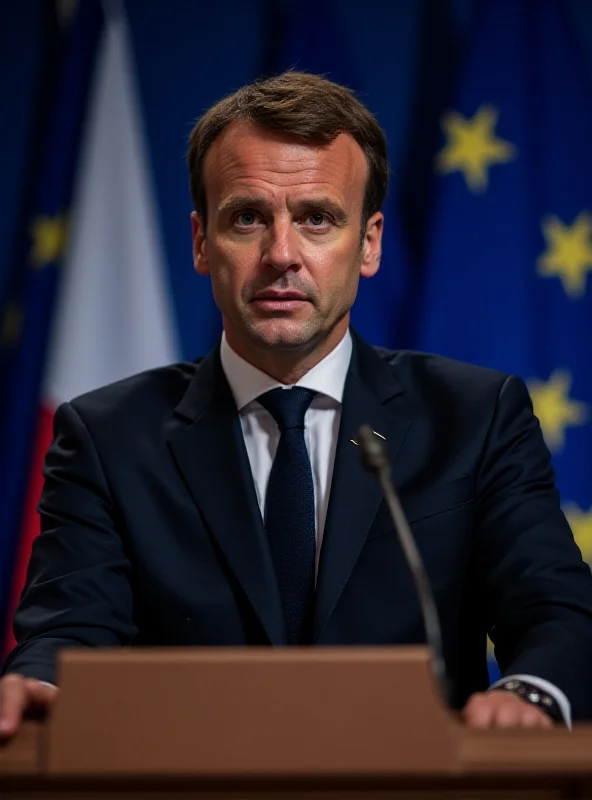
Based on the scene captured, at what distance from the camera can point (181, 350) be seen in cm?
337

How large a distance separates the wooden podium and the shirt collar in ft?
3.43

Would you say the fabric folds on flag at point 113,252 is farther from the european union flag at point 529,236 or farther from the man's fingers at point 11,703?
the man's fingers at point 11,703

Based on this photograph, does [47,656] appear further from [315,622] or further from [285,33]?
[285,33]

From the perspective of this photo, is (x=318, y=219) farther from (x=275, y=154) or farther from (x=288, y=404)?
(x=288, y=404)

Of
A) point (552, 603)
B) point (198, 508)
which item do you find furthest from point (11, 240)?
point (552, 603)

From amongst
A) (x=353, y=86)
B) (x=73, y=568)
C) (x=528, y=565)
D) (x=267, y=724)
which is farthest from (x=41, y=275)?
(x=267, y=724)

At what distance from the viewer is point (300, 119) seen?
6.61 ft

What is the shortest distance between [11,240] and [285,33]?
104cm

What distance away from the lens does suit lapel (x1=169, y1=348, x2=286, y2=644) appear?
1.85 meters

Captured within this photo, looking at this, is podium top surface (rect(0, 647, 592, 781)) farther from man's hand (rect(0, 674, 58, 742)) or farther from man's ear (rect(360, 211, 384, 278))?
man's ear (rect(360, 211, 384, 278))

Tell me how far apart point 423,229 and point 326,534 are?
1667mm

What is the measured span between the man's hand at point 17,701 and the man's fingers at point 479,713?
1.49 feet

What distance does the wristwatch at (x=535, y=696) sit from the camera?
1462 millimetres

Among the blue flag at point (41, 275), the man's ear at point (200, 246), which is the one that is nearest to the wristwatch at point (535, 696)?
the man's ear at point (200, 246)
